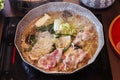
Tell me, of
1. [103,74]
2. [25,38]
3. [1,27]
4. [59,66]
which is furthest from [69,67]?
[1,27]

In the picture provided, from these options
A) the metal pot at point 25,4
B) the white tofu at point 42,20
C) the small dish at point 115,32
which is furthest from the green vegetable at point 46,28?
the small dish at point 115,32

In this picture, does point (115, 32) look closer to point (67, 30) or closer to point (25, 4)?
point (67, 30)

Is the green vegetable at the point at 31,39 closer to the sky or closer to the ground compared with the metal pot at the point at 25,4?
closer to the ground

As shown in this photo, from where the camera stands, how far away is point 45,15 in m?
1.13

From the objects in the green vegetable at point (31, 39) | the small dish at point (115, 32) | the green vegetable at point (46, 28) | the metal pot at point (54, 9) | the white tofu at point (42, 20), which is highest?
the metal pot at point (54, 9)

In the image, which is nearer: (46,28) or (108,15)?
(46,28)

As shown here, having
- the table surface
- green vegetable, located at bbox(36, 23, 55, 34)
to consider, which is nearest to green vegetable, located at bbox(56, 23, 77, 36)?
green vegetable, located at bbox(36, 23, 55, 34)

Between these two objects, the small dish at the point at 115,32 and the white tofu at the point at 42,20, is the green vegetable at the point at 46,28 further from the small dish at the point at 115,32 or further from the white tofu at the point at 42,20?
the small dish at the point at 115,32

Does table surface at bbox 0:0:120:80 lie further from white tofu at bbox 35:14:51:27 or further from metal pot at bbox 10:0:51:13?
white tofu at bbox 35:14:51:27

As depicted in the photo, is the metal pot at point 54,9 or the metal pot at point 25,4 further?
the metal pot at point 25,4

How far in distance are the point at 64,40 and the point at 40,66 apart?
0.16 meters

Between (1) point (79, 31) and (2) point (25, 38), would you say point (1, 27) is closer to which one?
(2) point (25, 38)

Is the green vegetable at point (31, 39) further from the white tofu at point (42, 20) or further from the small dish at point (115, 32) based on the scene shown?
the small dish at point (115, 32)

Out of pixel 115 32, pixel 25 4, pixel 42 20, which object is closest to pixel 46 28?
pixel 42 20
